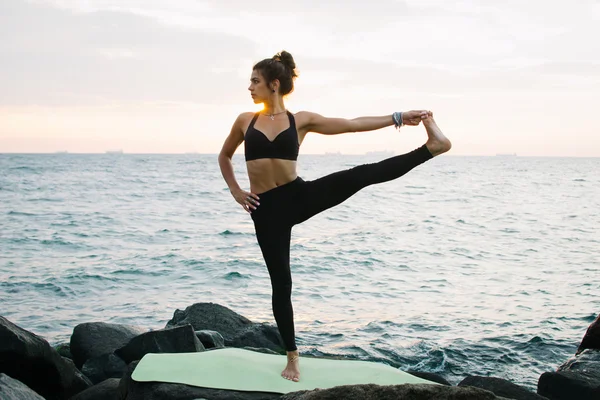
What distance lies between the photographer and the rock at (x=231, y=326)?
855cm

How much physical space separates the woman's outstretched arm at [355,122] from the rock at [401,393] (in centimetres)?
231

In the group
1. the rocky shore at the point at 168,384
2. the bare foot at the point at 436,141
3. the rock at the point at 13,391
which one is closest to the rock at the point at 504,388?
the rocky shore at the point at 168,384

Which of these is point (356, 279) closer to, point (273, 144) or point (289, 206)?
point (289, 206)

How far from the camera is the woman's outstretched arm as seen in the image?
539 cm

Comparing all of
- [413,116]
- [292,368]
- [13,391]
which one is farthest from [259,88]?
[13,391]

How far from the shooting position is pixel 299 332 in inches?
437

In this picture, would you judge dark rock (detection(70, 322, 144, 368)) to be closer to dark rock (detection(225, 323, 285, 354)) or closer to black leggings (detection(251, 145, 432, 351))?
dark rock (detection(225, 323, 285, 354))

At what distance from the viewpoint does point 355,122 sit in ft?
17.8

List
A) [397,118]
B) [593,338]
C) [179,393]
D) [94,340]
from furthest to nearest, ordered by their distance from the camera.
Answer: [593,338] → [94,340] → [397,118] → [179,393]

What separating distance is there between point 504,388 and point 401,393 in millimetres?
2622

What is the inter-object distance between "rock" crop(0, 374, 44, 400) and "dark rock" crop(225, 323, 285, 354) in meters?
3.43

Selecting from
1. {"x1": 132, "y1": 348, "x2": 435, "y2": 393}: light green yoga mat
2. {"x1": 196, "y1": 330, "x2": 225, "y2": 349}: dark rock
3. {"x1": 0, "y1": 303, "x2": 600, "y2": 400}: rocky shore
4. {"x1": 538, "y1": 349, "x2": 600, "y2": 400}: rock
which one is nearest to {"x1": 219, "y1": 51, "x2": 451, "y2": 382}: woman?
{"x1": 132, "y1": 348, "x2": 435, "y2": 393}: light green yoga mat

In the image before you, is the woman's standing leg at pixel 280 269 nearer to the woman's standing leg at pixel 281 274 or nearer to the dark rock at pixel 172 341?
the woman's standing leg at pixel 281 274

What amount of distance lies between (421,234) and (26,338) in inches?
830
